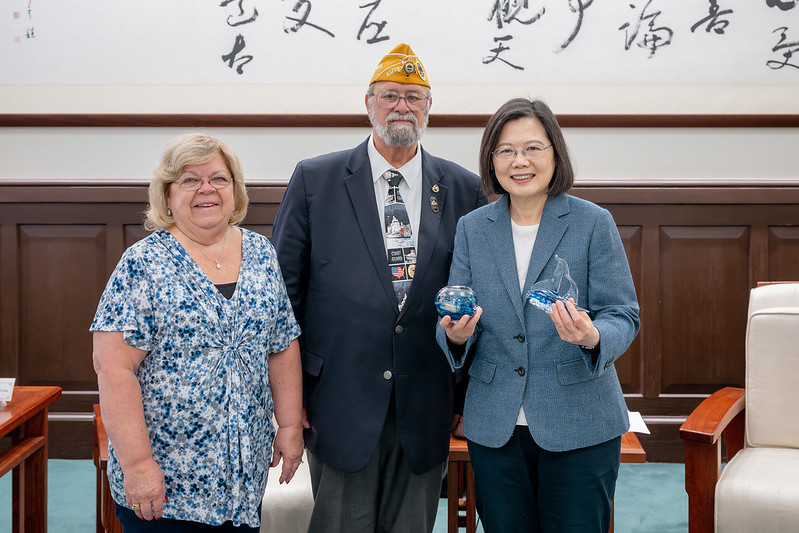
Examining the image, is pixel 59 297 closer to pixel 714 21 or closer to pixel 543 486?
pixel 543 486

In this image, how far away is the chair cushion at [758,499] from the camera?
1.75 meters

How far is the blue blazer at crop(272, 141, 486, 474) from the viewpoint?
158cm

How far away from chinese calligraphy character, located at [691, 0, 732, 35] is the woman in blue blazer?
79.2 inches

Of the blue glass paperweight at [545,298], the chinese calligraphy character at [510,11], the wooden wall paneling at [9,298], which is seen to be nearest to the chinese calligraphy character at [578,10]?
the chinese calligraphy character at [510,11]

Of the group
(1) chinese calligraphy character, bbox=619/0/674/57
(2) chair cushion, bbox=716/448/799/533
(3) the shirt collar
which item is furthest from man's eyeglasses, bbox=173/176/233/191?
(1) chinese calligraphy character, bbox=619/0/674/57

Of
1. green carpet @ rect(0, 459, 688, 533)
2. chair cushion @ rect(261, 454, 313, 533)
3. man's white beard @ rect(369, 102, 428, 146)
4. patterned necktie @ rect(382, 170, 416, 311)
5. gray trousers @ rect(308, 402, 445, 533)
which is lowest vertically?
green carpet @ rect(0, 459, 688, 533)

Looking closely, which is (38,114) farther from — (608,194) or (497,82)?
(608,194)

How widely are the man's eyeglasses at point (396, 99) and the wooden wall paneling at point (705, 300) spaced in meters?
1.81

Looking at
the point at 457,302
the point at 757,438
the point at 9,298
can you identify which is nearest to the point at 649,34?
the point at 757,438

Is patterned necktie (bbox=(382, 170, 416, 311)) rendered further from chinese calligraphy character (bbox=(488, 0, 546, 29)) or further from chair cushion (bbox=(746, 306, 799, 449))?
chinese calligraphy character (bbox=(488, 0, 546, 29))

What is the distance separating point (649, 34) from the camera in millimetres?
3004

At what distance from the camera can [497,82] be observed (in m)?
3.05

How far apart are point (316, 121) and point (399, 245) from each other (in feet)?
5.22

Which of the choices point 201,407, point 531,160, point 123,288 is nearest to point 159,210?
point 123,288
